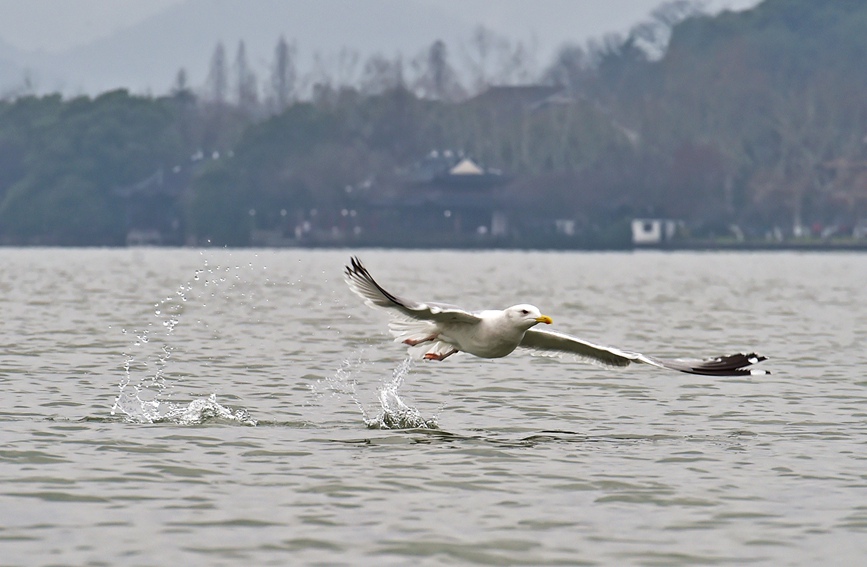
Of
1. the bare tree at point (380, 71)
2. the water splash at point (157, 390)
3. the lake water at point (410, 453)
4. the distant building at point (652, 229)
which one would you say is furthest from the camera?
the bare tree at point (380, 71)

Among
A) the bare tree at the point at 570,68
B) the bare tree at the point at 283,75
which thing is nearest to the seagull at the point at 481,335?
the bare tree at the point at 570,68

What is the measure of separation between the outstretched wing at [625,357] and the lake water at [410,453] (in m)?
0.78

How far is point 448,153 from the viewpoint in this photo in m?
132

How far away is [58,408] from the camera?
55.2ft

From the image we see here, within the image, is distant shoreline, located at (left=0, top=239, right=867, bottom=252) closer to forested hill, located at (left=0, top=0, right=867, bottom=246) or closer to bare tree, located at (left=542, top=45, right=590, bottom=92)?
forested hill, located at (left=0, top=0, right=867, bottom=246)

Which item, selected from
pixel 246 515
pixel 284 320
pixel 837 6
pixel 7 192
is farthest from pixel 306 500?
pixel 837 6

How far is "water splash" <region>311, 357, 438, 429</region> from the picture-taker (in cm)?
1630

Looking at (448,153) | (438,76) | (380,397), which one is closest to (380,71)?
(438,76)

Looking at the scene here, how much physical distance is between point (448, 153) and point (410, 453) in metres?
118

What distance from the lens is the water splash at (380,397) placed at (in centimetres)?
1630

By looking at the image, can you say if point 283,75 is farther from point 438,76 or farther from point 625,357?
point 625,357

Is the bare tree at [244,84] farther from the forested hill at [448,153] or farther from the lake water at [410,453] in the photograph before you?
the lake water at [410,453]

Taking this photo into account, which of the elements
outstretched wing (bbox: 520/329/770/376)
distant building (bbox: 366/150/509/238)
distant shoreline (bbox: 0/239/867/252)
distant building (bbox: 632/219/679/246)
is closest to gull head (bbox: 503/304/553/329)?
outstretched wing (bbox: 520/329/770/376)

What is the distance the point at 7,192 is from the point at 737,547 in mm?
125663
